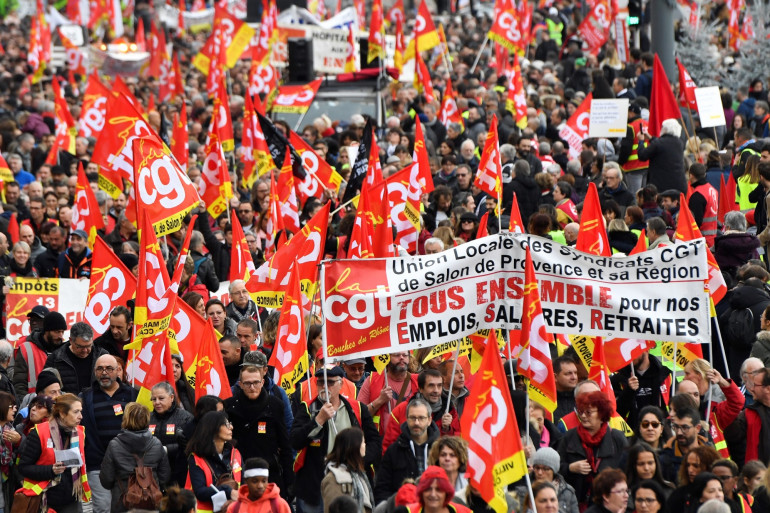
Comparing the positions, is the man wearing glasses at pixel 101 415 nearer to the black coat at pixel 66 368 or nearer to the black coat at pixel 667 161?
the black coat at pixel 66 368

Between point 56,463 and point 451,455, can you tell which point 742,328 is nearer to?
point 451,455

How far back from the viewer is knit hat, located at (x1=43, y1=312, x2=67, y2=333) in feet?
40.3

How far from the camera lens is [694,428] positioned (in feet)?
31.2

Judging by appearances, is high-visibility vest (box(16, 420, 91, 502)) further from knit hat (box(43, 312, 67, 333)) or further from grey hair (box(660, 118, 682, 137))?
grey hair (box(660, 118, 682, 137))

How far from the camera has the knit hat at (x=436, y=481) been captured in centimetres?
838

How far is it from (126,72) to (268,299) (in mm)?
21184

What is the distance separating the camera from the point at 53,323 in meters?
12.3

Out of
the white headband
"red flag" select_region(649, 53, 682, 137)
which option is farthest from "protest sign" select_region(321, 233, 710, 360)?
"red flag" select_region(649, 53, 682, 137)

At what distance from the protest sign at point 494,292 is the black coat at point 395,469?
784mm

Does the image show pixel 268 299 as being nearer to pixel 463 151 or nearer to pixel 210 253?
pixel 210 253

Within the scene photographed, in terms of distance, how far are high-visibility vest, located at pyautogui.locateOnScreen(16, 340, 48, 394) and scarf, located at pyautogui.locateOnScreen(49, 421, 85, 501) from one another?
Result: 6.21ft

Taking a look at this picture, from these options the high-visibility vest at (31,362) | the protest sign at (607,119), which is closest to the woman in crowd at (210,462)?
the high-visibility vest at (31,362)

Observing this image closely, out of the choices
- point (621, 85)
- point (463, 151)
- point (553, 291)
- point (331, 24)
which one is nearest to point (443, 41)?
point (331, 24)

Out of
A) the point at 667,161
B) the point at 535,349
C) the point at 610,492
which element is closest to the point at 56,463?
the point at 535,349
